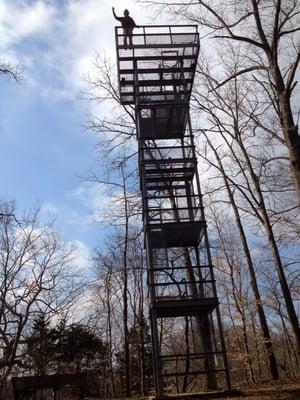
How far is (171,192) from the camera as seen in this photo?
12.8 m

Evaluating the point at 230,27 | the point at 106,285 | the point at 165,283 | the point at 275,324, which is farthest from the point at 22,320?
the point at 275,324

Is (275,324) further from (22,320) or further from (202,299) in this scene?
(202,299)

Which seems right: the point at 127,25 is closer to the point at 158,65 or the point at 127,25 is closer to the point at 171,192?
the point at 158,65

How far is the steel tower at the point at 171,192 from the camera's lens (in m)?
10.5

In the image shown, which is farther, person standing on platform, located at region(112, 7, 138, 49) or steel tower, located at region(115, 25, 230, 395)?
person standing on platform, located at region(112, 7, 138, 49)

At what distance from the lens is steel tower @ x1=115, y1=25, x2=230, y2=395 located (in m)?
10.5

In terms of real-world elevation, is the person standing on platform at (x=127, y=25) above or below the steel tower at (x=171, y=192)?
above

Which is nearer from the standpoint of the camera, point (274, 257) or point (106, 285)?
point (274, 257)

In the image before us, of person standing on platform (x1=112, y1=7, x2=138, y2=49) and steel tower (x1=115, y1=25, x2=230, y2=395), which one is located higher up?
person standing on platform (x1=112, y1=7, x2=138, y2=49)

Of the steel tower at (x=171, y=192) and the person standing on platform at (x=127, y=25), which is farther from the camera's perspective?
the person standing on platform at (x=127, y=25)

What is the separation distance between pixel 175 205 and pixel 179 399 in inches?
224

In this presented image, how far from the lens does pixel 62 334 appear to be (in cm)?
2988

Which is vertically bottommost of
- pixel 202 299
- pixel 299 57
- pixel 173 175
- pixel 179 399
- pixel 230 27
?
pixel 179 399

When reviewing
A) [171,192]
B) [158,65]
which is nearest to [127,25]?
[158,65]
